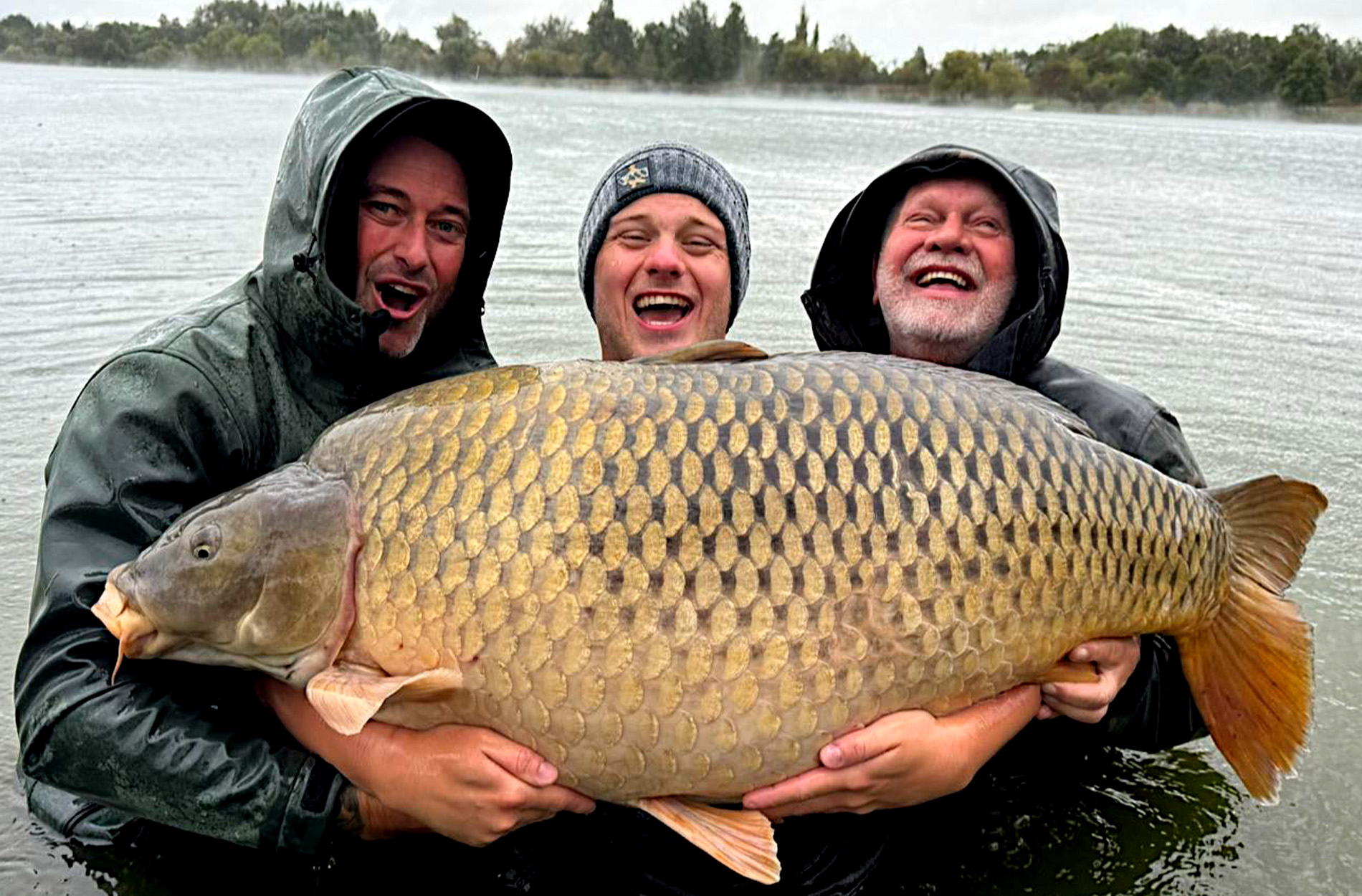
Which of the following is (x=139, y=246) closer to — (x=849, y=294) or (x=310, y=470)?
(x=849, y=294)

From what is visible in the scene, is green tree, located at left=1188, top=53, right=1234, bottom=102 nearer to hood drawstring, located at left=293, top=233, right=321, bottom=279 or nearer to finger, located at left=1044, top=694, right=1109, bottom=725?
finger, located at left=1044, top=694, right=1109, bottom=725

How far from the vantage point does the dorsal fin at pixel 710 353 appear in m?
1.90

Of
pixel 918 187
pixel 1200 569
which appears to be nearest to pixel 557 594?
pixel 1200 569

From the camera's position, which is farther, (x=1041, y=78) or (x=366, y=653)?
(x=1041, y=78)

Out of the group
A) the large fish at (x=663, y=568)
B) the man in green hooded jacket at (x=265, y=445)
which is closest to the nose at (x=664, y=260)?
the man in green hooded jacket at (x=265, y=445)

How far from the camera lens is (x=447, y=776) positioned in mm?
1759

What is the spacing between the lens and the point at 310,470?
181 cm

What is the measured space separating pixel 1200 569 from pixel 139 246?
7.80m

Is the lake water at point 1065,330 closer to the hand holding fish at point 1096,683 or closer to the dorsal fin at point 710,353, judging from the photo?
the hand holding fish at point 1096,683

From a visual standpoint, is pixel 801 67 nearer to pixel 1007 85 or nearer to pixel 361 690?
pixel 1007 85

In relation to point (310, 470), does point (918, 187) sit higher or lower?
higher

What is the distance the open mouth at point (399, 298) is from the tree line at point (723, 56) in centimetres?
5411

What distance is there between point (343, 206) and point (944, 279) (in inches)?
54.3

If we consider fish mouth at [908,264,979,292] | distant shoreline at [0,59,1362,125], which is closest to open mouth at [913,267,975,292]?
fish mouth at [908,264,979,292]
